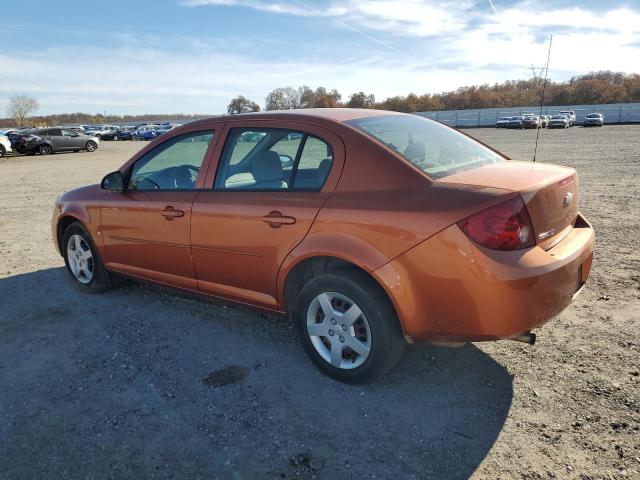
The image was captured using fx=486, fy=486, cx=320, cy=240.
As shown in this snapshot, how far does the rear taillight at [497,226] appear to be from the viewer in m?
2.55

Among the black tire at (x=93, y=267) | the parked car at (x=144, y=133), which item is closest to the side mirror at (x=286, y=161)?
the black tire at (x=93, y=267)

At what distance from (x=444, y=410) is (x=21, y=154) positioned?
114 ft

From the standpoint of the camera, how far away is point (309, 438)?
2662 millimetres

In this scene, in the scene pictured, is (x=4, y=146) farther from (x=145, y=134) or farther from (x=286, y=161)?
(x=286, y=161)

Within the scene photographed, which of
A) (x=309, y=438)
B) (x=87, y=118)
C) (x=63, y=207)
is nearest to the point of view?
(x=309, y=438)

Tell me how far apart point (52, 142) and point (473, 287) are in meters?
33.9

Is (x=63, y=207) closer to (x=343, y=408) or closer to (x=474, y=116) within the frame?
(x=343, y=408)

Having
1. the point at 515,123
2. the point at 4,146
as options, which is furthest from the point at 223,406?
the point at 515,123

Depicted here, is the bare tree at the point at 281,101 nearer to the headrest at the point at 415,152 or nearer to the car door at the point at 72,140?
the headrest at the point at 415,152

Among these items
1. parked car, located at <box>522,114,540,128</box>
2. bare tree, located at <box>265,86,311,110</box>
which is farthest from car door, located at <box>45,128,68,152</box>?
parked car, located at <box>522,114,540,128</box>

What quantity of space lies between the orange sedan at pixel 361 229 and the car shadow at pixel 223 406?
1.17 ft

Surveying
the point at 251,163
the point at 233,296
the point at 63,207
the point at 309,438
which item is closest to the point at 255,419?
the point at 309,438

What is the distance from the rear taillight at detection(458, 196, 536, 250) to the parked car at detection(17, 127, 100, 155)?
108ft

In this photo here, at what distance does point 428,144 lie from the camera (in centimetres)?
336
